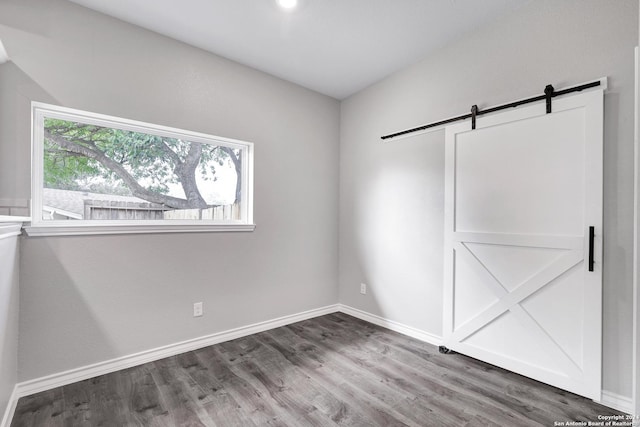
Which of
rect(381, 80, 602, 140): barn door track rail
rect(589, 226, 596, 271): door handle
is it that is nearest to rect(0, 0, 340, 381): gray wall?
rect(381, 80, 602, 140): barn door track rail

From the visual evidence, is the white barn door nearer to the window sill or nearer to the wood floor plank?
the window sill

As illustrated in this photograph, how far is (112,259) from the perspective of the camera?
7.52 feet

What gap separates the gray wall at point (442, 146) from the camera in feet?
6.08

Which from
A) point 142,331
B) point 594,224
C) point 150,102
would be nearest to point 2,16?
point 150,102

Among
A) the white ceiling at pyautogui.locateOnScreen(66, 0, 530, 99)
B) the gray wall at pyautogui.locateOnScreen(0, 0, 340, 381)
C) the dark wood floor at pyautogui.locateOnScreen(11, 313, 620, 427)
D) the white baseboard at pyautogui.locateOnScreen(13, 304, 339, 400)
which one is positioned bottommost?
the dark wood floor at pyautogui.locateOnScreen(11, 313, 620, 427)

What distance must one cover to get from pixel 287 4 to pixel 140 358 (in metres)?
2.99

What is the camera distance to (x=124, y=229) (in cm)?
234

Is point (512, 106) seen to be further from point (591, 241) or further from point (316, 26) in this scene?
point (316, 26)

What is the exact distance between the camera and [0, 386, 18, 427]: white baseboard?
1.66 m

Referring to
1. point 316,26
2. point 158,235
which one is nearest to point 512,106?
point 316,26

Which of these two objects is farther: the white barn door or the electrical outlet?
the electrical outlet

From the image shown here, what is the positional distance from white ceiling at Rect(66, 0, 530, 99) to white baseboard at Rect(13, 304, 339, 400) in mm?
2668

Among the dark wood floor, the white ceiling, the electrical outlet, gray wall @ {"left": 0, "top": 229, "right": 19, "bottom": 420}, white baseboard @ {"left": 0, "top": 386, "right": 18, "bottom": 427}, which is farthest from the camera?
the electrical outlet

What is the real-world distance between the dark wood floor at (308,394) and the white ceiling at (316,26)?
2761 millimetres
